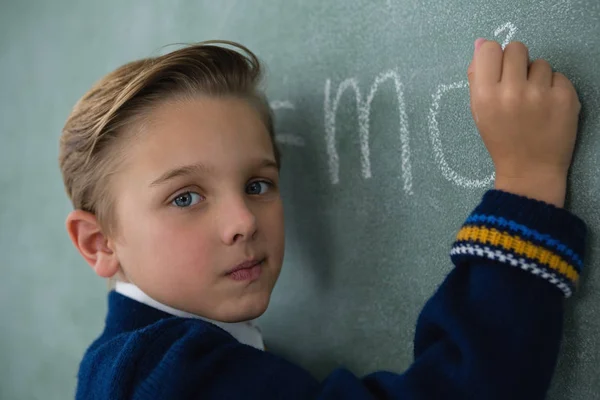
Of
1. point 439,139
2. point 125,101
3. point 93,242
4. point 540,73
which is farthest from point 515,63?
point 93,242

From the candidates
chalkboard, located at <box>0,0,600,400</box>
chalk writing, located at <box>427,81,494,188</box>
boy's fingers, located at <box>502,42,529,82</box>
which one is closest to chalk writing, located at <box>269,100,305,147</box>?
chalkboard, located at <box>0,0,600,400</box>

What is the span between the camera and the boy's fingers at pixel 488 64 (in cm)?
51

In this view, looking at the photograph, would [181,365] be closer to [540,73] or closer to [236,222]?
[236,222]

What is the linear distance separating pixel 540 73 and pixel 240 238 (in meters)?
0.32

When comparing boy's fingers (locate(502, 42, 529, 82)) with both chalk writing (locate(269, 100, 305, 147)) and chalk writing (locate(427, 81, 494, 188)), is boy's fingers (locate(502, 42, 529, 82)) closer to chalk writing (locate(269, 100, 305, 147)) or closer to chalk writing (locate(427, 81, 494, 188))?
chalk writing (locate(427, 81, 494, 188))

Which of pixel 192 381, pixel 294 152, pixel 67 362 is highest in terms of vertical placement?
pixel 294 152

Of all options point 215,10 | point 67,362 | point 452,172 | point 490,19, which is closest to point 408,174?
point 452,172

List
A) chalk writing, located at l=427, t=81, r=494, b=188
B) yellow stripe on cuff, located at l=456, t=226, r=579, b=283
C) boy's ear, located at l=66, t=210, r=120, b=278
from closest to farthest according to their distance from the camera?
yellow stripe on cuff, located at l=456, t=226, r=579, b=283, chalk writing, located at l=427, t=81, r=494, b=188, boy's ear, located at l=66, t=210, r=120, b=278

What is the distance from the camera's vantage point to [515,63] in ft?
1.66

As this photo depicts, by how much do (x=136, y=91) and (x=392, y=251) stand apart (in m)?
0.33

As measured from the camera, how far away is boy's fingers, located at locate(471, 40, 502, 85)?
513 mm

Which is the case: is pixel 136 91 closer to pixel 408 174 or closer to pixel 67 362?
pixel 408 174

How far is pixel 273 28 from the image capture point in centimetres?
81

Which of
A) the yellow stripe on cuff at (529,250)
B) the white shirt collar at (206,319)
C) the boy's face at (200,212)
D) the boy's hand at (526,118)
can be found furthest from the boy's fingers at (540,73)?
the white shirt collar at (206,319)
